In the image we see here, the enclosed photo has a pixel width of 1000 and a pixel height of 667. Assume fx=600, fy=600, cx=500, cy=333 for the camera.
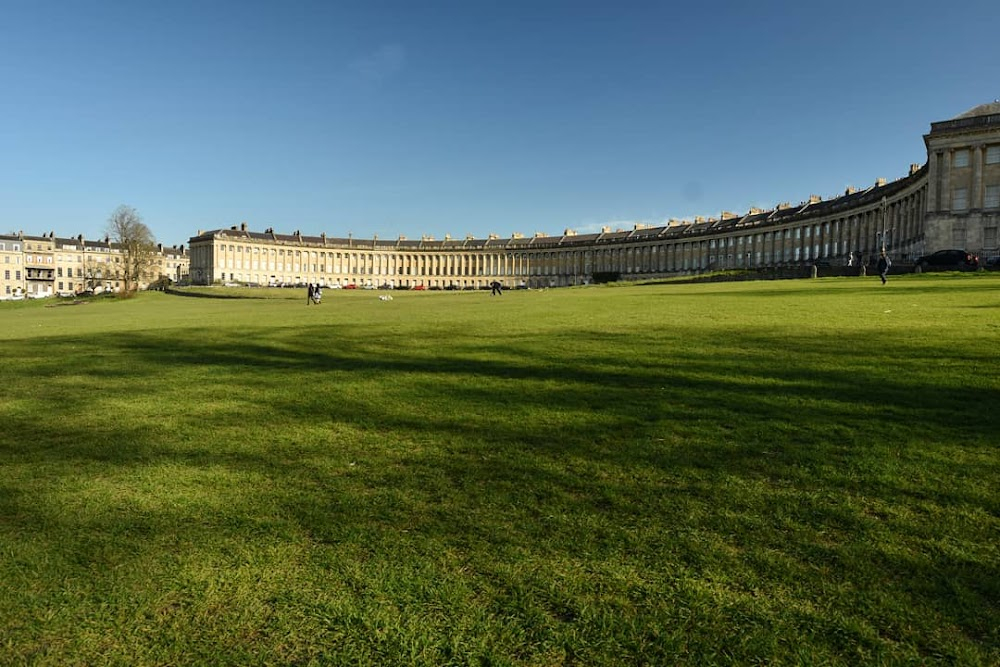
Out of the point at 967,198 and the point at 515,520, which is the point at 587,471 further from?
the point at 967,198

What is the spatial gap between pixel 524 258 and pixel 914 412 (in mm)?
167664

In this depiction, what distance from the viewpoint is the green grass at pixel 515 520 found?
3.09m

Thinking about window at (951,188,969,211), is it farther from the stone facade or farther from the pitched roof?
the stone facade

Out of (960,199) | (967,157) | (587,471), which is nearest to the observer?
(587,471)

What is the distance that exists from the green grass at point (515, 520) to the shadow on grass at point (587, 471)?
0.09ft

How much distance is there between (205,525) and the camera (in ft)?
14.3

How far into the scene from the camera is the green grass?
309 centimetres

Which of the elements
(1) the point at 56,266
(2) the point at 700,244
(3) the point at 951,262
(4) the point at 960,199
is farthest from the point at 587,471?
(1) the point at 56,266

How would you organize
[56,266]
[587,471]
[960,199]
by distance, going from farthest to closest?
[56,266], [960,199], [587,471]

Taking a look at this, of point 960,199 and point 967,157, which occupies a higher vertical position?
point 967,157

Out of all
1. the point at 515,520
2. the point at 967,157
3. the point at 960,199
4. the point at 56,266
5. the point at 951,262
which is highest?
the point at 967,157

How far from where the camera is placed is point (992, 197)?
218 feet

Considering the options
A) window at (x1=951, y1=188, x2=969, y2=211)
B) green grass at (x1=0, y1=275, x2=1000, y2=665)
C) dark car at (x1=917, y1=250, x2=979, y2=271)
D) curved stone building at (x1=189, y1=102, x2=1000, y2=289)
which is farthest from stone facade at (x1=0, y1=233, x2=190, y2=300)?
green grass at (x1=0, y1=275, x2=1000, y2=665)

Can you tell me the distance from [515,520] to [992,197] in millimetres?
83976
